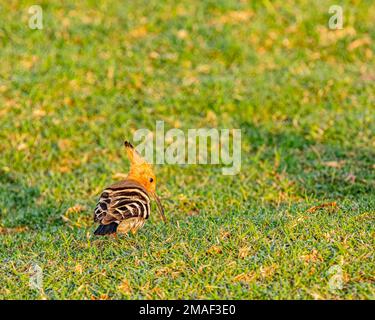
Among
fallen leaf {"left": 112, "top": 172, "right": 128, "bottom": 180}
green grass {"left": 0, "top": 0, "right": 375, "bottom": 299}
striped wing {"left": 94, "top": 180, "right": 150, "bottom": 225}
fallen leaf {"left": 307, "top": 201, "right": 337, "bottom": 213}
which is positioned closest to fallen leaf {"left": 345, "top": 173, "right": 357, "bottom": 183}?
green grass {"left": 0, "top": 0, "right": 375, "bottom": 299}

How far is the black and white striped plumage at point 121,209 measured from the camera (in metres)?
5.14

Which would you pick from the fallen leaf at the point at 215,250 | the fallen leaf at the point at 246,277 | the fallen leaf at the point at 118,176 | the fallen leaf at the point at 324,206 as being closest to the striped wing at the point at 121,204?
the fallen leaf at the point at 215,250

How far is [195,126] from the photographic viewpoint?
8.59m

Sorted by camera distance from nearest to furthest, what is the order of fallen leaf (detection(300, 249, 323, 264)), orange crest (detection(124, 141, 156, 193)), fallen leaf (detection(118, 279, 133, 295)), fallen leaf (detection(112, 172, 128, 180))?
fallen leaf (detection(118, 279, 133, 295)), fallen leaf (detection(300, 249, 323, 264)), orange crest (detection(124, 141, 156, 193)), fallen leaf (detection(112, 172, 128, 180))

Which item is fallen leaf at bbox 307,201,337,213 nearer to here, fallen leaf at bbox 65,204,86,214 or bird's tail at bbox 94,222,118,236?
bird's tail at bbox 94,222,118,236

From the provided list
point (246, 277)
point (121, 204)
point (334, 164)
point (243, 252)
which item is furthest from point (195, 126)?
point (246, 277)

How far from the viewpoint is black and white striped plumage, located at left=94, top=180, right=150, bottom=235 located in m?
5.14

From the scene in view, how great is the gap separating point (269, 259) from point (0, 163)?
13.6 feet

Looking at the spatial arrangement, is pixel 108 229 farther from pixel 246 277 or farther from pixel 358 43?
pixel 358 43

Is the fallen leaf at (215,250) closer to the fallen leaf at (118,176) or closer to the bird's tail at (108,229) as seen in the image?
the bird's tail at (108,229)

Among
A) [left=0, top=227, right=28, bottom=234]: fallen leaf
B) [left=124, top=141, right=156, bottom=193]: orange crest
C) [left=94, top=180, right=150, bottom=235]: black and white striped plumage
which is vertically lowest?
[left=0, top=227, right=28, bottom=234]: fallen leaf

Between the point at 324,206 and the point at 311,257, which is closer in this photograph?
the point at 311,257

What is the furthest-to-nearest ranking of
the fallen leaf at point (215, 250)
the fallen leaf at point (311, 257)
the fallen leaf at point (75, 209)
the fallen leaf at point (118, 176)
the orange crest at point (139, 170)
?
the fallen leaf at point (118, 176) → the fallen leaf at point (75, 209) → the orange crest at point (139, 170) → the fallen leaf at point (215, 250) → the fallen leaf at point (311, 257)

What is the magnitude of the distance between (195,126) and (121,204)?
3.50m
